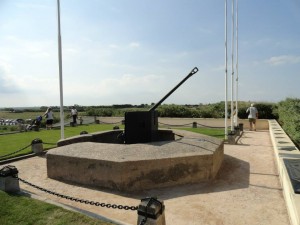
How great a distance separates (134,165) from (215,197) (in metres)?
1.96

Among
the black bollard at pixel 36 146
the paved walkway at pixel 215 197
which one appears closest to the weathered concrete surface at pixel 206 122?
the paved walkway at pixel 215 197

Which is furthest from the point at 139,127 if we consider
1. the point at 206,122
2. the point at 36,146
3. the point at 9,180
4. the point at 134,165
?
the point at 206,122

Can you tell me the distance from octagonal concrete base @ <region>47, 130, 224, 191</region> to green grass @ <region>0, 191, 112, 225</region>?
1570 mm

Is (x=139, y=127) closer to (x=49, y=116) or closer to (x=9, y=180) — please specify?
(x=9, y=180)

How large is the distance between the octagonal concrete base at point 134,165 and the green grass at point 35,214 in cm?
157

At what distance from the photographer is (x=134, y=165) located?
651 centimetres

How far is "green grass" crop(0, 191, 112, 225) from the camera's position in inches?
189

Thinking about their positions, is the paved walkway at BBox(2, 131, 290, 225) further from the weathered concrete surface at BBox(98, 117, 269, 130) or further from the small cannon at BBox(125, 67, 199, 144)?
the weathered concrete surface at BBox(98, 117, 269, 130)

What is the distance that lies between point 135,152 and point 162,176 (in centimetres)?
96

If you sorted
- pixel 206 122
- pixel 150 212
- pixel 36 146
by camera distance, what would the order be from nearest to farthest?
1. pixel 150 212
2. pixel 36 146
3. pixel 206 122

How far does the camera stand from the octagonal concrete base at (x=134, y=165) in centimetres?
654

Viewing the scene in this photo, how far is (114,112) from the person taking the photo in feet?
106

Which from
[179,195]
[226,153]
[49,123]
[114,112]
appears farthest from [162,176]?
[114,112]

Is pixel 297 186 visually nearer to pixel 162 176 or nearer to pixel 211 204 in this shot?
pixel 211 204
